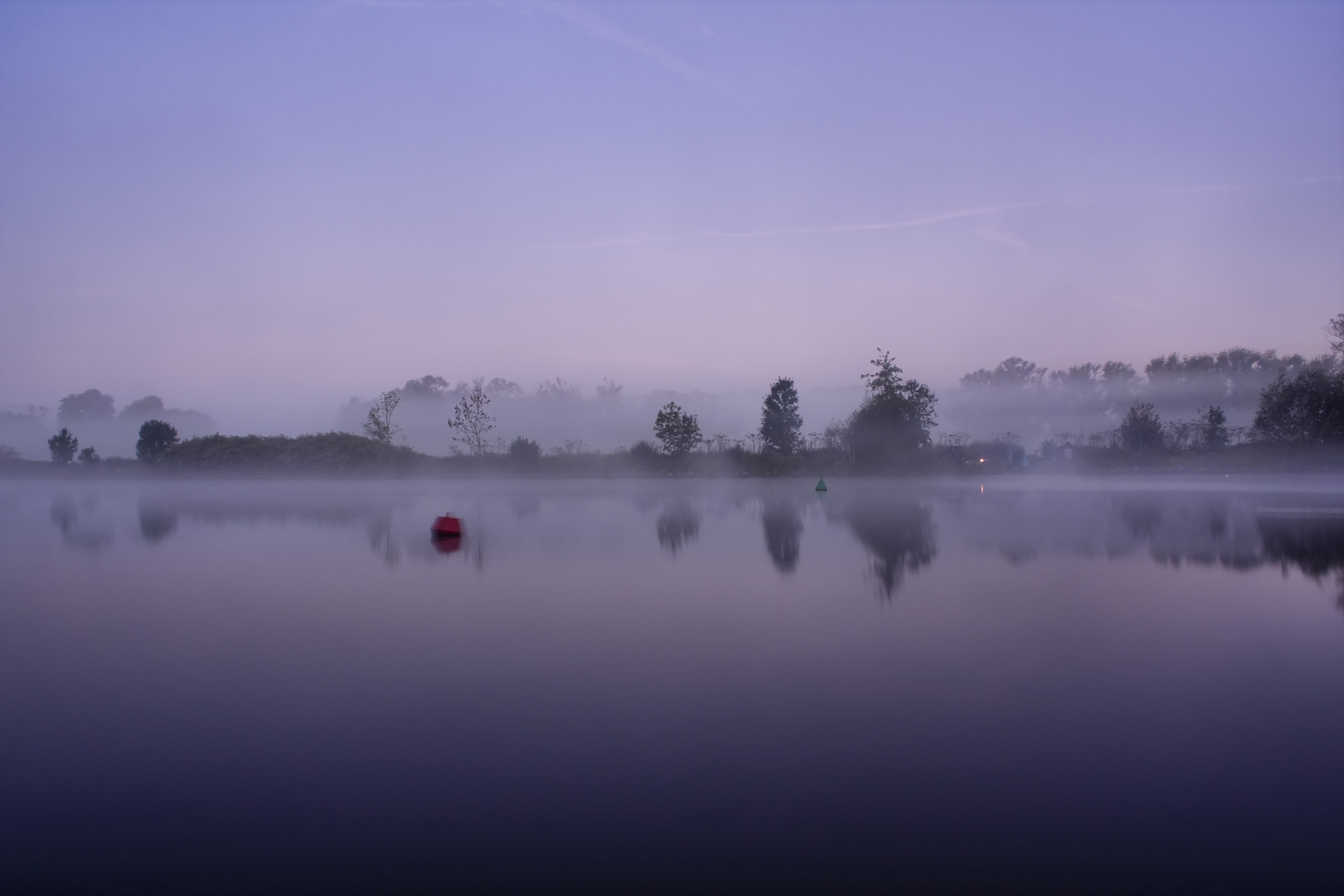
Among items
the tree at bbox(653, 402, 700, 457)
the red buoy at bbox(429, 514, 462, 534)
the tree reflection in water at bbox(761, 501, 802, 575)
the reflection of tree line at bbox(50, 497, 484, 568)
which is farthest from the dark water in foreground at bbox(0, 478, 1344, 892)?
the tree at bbox(653, 402, 700, 457)

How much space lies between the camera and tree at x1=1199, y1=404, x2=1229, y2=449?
36844mm

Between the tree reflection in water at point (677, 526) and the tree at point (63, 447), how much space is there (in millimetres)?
47392

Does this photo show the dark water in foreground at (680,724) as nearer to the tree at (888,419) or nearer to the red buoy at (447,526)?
the red buoy at (447,526)

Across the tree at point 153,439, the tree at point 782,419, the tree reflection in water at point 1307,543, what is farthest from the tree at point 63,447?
the tree reflection in water at point 1307,543

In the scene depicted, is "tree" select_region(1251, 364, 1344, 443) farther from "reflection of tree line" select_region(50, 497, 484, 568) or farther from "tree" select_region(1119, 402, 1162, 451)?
"reflection of tree line" select_region(50, 497, 484, 568)

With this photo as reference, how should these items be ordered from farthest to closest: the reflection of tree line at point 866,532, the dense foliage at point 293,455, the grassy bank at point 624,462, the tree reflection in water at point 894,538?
the dense foliage at point 293,455, the grassy bank at point 624,462, the reflection of tree line at point 866,532, the tree reflection in water at point 894,538

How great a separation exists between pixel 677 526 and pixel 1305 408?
3332cm

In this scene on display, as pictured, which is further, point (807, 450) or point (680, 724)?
point (807, 450)

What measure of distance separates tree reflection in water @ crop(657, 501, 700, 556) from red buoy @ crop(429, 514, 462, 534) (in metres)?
3.53

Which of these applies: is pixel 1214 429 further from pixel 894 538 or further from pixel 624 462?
→ pixel 894 538

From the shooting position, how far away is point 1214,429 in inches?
1460

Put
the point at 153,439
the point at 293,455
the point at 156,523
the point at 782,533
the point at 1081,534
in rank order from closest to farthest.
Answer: the point at 1081,534 < the point at 782,533 < the point at 156,523 < the point at 293,455 < the point at 153,439

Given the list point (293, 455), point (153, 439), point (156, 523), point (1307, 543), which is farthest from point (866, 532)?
point (153, 439)

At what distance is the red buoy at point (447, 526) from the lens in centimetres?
1278
